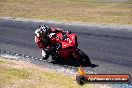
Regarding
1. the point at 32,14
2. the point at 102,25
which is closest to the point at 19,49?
the point at 102,25

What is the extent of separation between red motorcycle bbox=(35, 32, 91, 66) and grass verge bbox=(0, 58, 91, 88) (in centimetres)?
118

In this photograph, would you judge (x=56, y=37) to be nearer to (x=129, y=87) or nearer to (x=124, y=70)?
(x=124, y=70)

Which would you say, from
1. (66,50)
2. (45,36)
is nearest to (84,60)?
(66,50)

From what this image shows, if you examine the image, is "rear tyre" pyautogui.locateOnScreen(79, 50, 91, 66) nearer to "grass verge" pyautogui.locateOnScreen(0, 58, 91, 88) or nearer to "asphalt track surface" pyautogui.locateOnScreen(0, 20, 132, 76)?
"asphalt track surface" pyautogui.locateOnScreen(0, 20, 132, 76)

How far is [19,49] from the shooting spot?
19.2 meters

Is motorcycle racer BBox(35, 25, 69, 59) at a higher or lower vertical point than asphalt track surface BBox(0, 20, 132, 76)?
higher

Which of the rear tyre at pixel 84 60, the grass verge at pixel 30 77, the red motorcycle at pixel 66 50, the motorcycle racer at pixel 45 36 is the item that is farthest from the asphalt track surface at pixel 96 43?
the grass verge at pixel 30 77

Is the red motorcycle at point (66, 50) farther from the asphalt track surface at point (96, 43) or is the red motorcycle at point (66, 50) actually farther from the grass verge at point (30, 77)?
the grass verge at point (30, 77)

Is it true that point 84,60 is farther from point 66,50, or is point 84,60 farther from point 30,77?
point 30,77

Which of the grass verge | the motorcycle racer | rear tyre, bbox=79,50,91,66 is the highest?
the motorcycle racer

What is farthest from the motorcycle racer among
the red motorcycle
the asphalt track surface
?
the asphalt track surface

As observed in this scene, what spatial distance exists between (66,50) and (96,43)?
215 inches

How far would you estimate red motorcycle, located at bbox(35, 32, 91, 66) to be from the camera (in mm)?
15252

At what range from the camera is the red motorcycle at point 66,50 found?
50.0 feet
